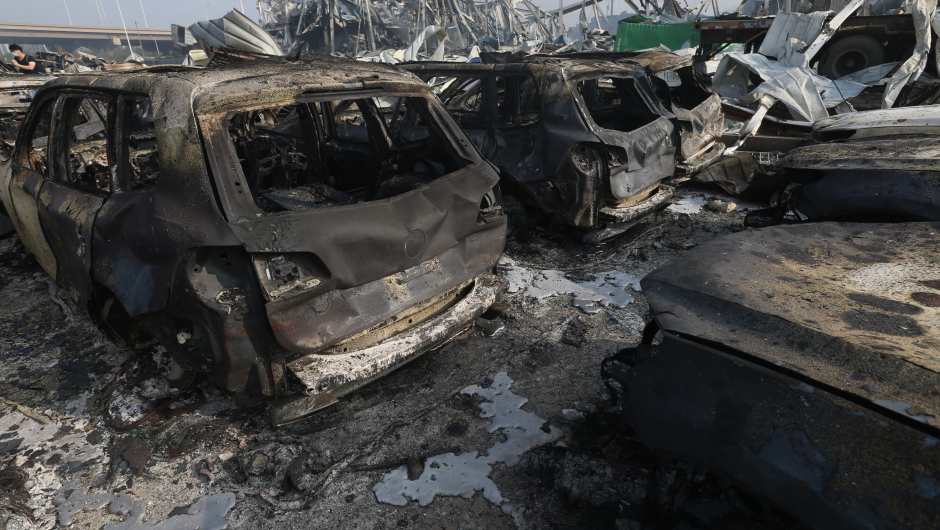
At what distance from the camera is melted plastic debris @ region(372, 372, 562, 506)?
2248mm

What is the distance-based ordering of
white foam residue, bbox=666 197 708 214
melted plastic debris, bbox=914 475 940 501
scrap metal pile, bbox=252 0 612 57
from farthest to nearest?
scrap metal pile, bbox=252 0 612 57, white foam residue, bbox=666 197 708 214, melted plastic debris, bbox=914 475 940 501

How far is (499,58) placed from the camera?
6129 millimetres

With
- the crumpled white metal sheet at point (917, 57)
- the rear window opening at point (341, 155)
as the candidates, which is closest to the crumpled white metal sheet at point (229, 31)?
the rear window opening at point (341, 155)

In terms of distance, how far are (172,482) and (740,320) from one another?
2.43 metres

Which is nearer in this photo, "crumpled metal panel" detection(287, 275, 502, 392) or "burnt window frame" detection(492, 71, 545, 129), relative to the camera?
"crumpled metal panel" detection(287, 275, 502, 392)

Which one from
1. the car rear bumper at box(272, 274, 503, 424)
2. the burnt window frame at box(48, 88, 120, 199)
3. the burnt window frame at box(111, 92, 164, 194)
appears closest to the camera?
the car rear bumper at box(272, 274, 503, 424)

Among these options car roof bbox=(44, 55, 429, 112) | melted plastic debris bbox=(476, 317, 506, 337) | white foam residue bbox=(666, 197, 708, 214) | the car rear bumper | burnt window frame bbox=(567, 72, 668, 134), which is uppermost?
car roof bbox=(44, 55, 429, 112)

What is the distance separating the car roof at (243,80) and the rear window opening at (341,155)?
0.70 feet

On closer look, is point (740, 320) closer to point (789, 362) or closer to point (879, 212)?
point (789, 362)

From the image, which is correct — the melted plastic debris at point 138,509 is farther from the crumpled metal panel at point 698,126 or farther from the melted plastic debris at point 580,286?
the crumpled metal panel at point 698,126

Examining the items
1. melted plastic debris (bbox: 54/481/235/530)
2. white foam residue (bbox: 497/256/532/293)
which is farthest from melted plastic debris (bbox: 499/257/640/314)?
melted plastic debris (bbox: 54/481/235/530)

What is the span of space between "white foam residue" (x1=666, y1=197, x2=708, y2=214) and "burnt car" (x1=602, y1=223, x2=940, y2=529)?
12.6 ft

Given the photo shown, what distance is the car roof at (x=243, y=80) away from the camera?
2.37 m

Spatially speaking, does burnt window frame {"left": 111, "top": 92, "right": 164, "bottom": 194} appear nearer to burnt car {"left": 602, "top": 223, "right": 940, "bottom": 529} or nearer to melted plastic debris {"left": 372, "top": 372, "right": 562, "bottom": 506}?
melted plastic debris {"left": 372, "top": 372, "right": 562, "bottom": 506}
